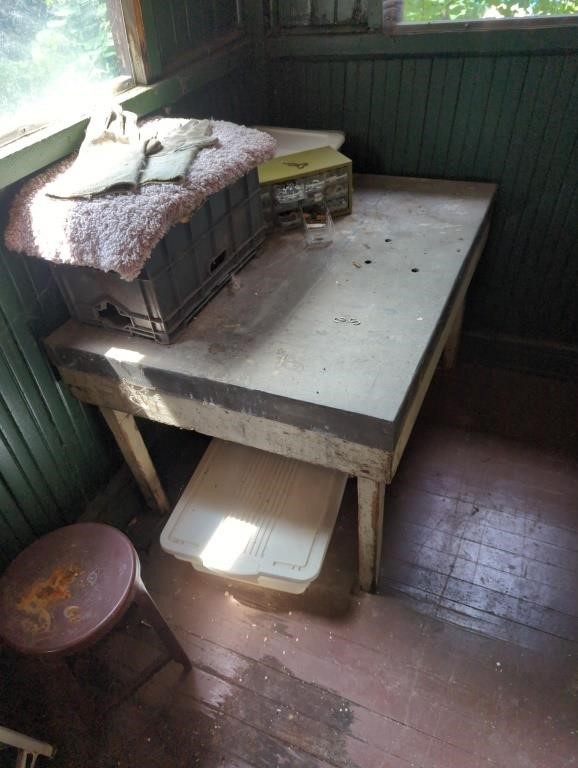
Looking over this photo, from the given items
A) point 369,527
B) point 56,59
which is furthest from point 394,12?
point 369,527

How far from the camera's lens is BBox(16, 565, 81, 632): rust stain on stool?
A: 3.73 feet

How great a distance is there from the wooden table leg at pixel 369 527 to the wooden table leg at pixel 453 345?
44.5 inches

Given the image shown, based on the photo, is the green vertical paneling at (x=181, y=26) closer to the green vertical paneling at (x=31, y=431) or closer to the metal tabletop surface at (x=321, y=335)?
the metal tabletop surface at (x=321, y=335)

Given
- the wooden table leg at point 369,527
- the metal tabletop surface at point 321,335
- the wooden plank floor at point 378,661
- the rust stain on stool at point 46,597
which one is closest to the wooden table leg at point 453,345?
the metal tabletop surface at point 321,335

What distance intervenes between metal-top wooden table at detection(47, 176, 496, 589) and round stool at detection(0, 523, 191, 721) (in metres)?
0.36

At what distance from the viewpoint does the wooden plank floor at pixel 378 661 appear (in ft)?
4.36

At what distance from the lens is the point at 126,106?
4.82ft

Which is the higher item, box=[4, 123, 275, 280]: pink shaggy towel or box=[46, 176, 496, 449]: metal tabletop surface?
box=[4, 123, 275, 280]: pink shaggy towel

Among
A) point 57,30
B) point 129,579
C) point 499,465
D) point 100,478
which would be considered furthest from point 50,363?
point 499,465

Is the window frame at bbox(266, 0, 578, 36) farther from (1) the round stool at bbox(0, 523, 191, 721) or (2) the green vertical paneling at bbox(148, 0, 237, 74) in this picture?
(1) the round stool at bbox(0, 523, 191, 721)

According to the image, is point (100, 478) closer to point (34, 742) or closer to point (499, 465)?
point (34, 742)

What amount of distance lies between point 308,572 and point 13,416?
865mm

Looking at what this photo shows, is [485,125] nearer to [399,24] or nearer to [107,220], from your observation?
[399,24]

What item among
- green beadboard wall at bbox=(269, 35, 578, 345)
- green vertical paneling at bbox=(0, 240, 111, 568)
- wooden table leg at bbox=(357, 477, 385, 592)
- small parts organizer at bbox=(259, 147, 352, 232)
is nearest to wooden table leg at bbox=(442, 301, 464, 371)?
green beadboard wall at bbox=(269, 35, 578, 345)
